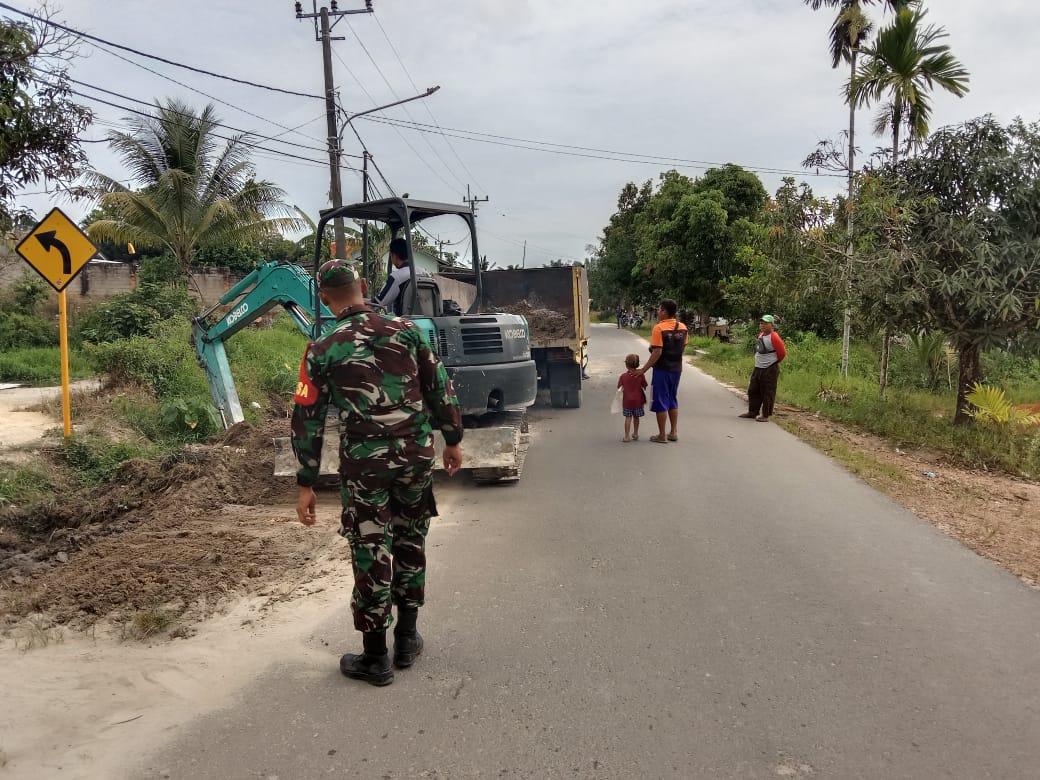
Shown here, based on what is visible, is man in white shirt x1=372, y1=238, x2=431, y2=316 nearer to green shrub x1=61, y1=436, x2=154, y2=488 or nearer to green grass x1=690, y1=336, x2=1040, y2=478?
green shrub x1=61, y1=436, x2=154, y2=488

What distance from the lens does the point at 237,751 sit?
9.15 feet

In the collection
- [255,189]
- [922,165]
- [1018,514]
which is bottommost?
[1018,514]

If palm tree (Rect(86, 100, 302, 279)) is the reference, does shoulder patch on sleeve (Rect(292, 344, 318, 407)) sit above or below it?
below

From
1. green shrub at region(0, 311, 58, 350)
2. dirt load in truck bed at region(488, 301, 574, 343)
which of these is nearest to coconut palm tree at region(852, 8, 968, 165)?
dirt load in truck bed at region(488, 301, 574, 343)

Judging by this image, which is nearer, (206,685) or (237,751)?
(237,751)

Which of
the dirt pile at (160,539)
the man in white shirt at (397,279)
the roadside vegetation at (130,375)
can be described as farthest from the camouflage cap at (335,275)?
the roadside vegetation at (130,375)

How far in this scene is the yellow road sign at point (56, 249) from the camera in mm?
7504

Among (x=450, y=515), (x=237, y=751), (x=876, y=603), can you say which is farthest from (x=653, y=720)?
(x=450, y=515)

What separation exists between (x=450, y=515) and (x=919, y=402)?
9.48 meters

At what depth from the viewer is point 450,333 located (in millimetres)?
6754

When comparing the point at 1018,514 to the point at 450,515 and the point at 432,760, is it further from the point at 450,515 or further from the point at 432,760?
the point at 432,760

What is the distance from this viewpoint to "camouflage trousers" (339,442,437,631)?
127 inches

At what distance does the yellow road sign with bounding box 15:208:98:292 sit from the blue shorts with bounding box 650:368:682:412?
6.48 metres

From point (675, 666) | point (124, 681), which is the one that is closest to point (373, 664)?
point (124, 681)
